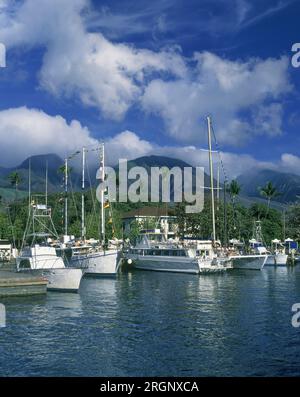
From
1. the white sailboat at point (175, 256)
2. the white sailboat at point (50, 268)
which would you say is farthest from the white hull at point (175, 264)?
the white sailboat at point (50, 268)

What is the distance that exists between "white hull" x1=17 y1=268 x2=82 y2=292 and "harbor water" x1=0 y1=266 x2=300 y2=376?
118cm

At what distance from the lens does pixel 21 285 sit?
42188mm

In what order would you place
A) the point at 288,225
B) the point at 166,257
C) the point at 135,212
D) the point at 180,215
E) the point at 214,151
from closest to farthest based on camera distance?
1. the point at 166,257
2. the point at 214,151
3. the point at 180,215
4. the point at 288,225
5. the point at 135,212

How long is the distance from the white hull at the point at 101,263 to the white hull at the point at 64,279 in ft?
53.7

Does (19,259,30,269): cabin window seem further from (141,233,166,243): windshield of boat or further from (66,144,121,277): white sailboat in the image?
(141,233,166,243): windshield of boat

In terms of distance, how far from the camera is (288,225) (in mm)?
127688

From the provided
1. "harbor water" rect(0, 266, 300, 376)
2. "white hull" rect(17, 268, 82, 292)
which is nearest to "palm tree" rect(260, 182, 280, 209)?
"harbor water" rect(0, 266, 300, 376)

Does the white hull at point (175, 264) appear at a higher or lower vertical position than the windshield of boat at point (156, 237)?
lower

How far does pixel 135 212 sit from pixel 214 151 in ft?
274

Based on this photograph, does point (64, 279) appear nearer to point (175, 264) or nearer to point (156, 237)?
point (175, 264)

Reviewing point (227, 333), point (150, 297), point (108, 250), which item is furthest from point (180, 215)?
point (227, 333)

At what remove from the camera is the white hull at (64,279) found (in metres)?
45.6

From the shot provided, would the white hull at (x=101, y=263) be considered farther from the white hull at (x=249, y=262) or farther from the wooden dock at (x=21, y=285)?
the white hull at (x=249, y=262)
